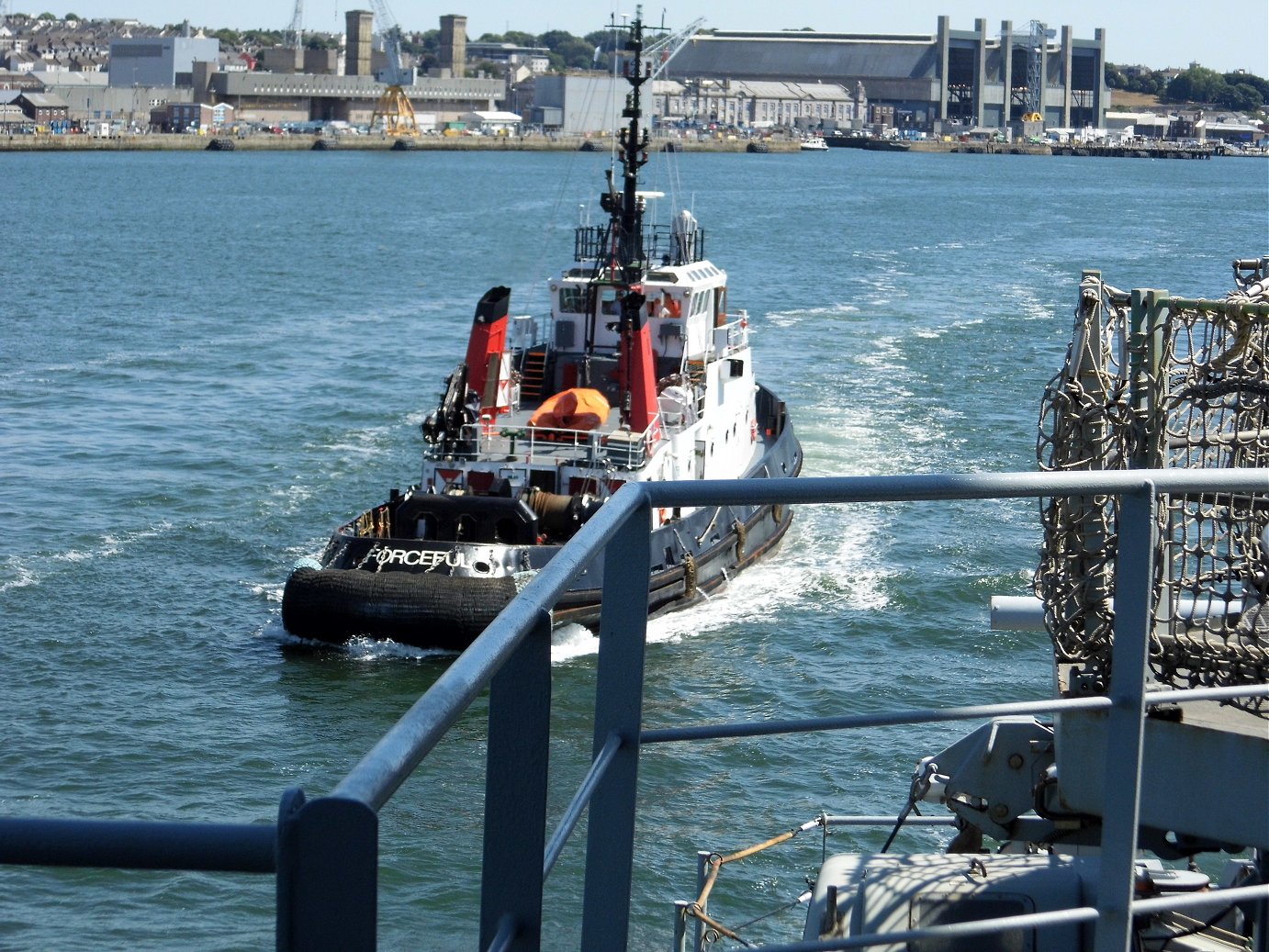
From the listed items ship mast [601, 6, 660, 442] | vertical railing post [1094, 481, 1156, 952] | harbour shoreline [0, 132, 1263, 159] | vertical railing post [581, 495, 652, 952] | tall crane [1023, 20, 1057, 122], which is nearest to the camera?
vertical railing post [581, 495, 652, 952]

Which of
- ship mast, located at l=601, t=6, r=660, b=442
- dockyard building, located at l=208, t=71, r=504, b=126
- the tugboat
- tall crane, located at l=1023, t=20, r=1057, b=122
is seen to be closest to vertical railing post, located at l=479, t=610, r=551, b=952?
the tugboat

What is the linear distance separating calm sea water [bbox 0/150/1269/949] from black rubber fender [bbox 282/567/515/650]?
0.35 metres

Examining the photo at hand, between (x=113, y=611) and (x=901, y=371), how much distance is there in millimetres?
21197

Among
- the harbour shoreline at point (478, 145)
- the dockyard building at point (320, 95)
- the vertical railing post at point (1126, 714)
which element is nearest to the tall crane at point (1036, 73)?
the harbour shoreline at point (478, 145)

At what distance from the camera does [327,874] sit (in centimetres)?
141

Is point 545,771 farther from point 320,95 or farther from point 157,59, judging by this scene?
point 157,59

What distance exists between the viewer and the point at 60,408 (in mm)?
32156

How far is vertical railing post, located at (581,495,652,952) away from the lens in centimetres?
260

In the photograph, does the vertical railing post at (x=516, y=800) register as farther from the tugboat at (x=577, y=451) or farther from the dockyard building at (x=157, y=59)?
the dockyard building at (x=157, y=59)

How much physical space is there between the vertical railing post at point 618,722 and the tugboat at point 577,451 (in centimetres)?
1388

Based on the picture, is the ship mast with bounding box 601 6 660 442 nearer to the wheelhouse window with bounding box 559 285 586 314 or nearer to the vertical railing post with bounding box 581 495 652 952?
the wheelhouse window with bounding box 559 285 586 314

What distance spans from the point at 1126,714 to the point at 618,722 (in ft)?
3.30

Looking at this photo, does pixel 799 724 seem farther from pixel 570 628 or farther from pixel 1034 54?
pixel 1034 54

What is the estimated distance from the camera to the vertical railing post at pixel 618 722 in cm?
260
